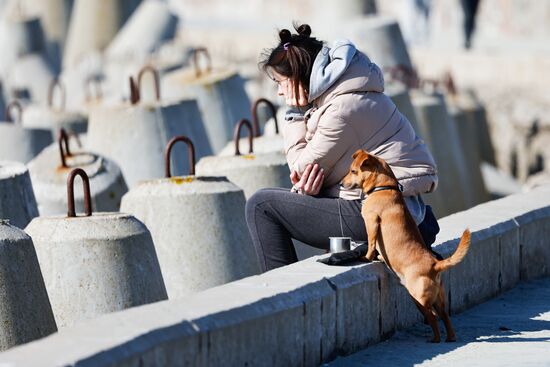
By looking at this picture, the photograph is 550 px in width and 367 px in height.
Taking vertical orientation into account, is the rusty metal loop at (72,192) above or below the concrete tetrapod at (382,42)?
below

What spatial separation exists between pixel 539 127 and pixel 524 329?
12966mm

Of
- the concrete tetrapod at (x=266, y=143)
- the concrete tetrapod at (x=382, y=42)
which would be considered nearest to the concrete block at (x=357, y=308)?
the concrete tetrapod at (x=266, y=143)

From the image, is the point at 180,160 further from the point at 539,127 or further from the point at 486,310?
the point at 539,127

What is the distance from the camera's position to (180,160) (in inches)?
408

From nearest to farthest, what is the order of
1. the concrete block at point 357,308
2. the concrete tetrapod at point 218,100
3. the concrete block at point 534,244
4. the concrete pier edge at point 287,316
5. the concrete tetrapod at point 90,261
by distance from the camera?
the concrete pier edge at point 287,316 < the concrete block at point 357,308 < the concrete tetrapod at point 90,261 < the concrete block at point 534,244 < the concrete tetrapod at point 218,100

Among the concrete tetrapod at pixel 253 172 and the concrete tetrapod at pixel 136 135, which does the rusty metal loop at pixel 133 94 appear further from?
the concrete tetrapod at pixel 253 172

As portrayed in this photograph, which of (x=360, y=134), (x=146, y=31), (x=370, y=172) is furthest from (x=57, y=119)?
(x=146, y=31)

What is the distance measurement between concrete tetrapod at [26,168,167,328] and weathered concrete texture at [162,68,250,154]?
6601mm

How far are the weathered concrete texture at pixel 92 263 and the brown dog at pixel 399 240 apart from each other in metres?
1.17

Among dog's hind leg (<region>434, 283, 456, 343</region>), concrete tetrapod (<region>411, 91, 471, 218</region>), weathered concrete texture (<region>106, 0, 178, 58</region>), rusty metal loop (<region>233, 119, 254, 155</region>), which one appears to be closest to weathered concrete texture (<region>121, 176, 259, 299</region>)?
rusty metal loop (<region>233, 119, 254, 155</region>)

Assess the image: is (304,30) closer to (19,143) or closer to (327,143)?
(327,143)

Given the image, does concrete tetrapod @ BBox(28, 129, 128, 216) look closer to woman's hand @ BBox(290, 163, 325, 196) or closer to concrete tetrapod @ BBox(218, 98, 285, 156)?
concrete tetrapod @ BBox(218, 98, 285, 156)

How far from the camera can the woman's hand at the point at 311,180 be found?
5703mm

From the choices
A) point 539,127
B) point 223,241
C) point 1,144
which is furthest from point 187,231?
point 539,127
